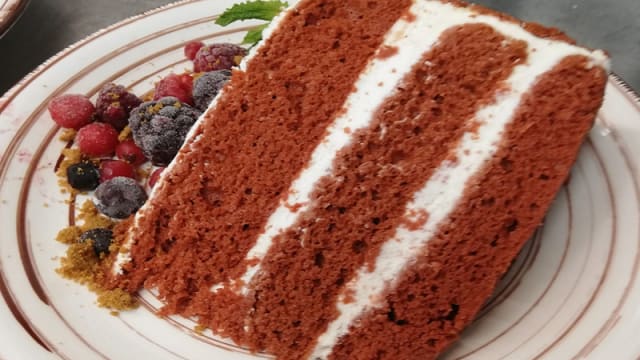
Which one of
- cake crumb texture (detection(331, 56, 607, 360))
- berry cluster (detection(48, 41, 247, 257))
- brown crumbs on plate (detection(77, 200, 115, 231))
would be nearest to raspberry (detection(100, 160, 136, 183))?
berry cluster (detection(48, 41, 247, 257))

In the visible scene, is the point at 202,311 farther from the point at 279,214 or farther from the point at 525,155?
the point at 525,155

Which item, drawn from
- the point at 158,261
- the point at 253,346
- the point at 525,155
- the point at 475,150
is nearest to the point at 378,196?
the point at 475,150

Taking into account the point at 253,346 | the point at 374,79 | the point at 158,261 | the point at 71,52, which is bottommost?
the point at 253,346

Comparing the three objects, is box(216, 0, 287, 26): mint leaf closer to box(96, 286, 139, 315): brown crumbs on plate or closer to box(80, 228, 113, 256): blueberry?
box(80, 228, 113, 256): blueberry

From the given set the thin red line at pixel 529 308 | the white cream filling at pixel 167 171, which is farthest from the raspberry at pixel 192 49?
the thin red line at pixel 529 308

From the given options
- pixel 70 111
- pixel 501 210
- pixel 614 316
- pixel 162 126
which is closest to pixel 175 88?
pixel 162 126

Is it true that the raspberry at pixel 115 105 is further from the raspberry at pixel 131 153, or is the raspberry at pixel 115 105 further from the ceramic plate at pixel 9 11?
the ceramic plate at pixel 9 11
